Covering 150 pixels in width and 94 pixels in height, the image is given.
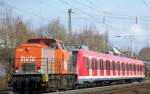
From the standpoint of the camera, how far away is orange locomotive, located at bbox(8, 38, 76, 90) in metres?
23.7

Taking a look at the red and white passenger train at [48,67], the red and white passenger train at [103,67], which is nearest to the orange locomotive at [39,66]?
the red and white passenger train at [48,67]

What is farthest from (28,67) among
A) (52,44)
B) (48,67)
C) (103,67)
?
(103,67)

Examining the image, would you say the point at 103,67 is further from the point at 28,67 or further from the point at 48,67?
the point at 28,67

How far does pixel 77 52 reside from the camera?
99.2ft

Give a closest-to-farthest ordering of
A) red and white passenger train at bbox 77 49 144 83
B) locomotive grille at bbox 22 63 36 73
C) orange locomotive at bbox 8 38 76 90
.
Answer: orange locomotive at bbox 8 38 76 90 → locomotive grille at bbox 22 63 36 73 → red and white passenger train at bbox 77 49 144 83

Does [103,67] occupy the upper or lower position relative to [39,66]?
lower

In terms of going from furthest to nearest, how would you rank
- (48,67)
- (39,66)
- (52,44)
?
1. (52,44)
2. (48,67)
3. (39,66)

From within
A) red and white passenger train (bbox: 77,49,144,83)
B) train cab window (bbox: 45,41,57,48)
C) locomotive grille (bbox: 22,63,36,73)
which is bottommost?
red and white passenger train (bbox: 77,49,144,83)

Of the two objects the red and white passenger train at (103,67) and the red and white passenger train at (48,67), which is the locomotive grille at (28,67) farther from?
the red and white passenger train at (103,67)

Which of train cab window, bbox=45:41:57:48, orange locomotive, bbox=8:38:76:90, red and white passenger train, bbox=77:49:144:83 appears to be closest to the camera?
orange locomotive, bbox=8:38:76:90

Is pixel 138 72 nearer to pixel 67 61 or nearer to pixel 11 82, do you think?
pixel 67 61

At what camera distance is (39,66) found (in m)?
24.4

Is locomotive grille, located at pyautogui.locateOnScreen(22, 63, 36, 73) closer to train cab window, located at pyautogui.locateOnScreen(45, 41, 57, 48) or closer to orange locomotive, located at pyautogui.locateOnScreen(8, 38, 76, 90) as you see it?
orange locomotive, located at pyautogui.locateOnScreen(8, 38, 76, 90)

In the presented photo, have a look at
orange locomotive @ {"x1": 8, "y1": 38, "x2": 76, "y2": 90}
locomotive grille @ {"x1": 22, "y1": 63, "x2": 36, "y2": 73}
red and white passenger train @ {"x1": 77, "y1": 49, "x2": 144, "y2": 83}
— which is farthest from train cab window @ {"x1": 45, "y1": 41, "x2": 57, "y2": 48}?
red and white passenger train @ {"x1": 77, "y1": 49, "x2": 144, "y2": 83}
